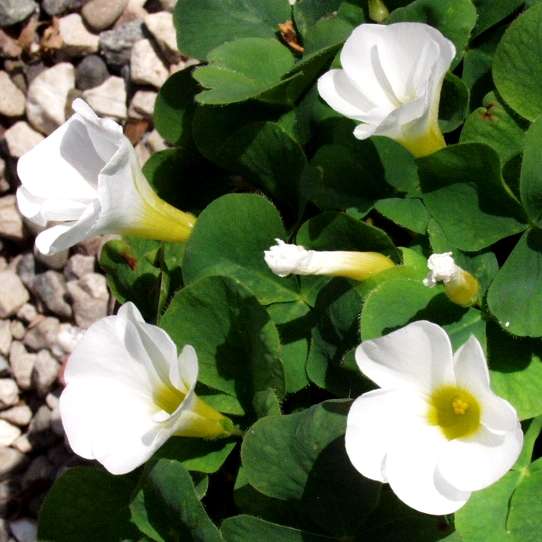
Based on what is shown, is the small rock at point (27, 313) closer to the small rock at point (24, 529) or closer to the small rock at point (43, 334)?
the small rock at point (43, 334)

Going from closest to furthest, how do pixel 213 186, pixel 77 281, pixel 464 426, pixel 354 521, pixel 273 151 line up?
1. pixel 464 426
2. pixel 354 521
3. pixel 273 151
4. pixel 213 186
5. pixel 77 281

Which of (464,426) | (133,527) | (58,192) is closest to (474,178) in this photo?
(464,426)

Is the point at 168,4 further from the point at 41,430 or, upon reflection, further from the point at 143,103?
the point at 41,430

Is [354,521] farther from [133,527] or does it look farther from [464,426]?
[133,527]

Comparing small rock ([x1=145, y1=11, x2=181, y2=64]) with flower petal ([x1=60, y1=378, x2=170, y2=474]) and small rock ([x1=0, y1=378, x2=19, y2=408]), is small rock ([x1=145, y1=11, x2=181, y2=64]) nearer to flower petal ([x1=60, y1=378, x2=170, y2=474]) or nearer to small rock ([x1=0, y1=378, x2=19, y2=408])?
small rock ([x1=0, y1=378, x2=19, y2=408])

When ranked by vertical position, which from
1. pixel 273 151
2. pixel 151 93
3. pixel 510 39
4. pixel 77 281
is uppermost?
pixel 510 39

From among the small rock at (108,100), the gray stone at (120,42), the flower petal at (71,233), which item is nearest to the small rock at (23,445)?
the small rock at (108,100)

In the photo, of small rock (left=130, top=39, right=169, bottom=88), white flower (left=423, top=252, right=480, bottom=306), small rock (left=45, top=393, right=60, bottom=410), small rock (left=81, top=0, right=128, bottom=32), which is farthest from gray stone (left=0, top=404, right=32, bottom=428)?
white flower (left=423, top=252, right=480, bottom=306)
